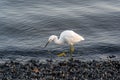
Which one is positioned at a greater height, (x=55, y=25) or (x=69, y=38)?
(x=69, y=38)

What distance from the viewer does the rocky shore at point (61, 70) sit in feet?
45.1

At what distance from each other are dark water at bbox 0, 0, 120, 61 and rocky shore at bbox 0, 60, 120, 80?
1.74m

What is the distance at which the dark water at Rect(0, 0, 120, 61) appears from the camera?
18.0 m

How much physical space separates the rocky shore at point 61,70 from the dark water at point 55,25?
174 centimetres

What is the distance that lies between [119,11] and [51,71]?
10.4 metres

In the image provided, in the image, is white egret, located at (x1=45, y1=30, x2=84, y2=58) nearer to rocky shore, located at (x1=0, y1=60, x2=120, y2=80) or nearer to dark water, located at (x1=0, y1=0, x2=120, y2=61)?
dark water, located at (x1=0, y1=0, x2=120, y2=61)

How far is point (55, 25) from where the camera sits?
71.2ft

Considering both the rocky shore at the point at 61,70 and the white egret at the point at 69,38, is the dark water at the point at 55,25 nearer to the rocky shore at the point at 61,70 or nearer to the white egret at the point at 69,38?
the white egret at the point at 69,38

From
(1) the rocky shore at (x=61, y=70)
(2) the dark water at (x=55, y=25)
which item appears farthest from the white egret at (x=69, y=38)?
(1) the rocky shore at (x=61, y=70)

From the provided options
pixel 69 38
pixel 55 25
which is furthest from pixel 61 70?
pixel 55 25

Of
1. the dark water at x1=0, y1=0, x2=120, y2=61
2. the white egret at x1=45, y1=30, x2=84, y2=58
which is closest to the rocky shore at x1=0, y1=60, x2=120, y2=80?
the white egret at x1=45, y1=30, x2=84, y2=58

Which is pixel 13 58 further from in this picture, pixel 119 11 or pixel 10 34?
pixel 119 11

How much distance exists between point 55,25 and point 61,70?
24.8 feet

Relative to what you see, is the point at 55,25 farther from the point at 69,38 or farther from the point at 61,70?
the point at 61,70
